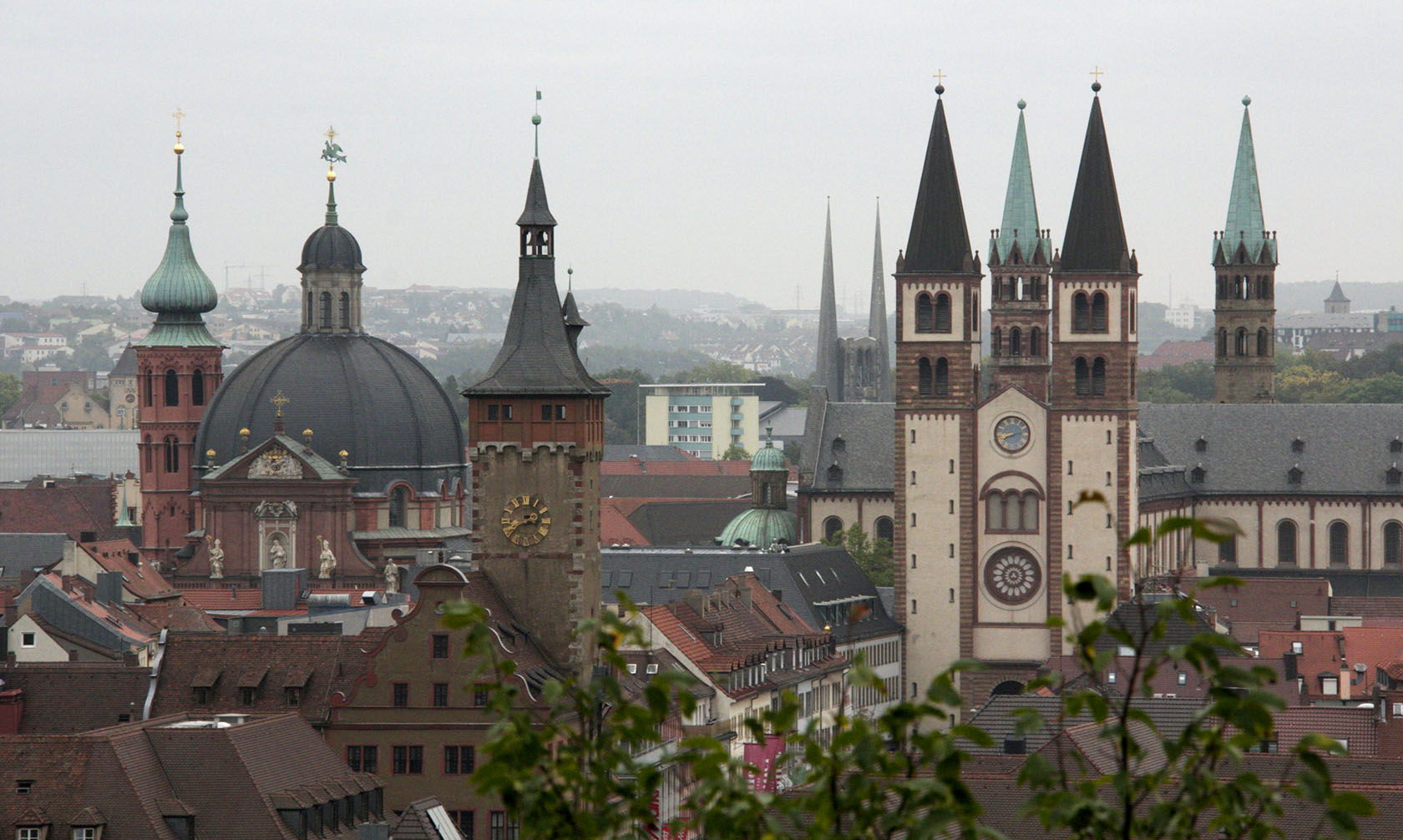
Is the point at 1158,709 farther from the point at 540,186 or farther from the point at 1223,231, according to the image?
the point at 1223,231

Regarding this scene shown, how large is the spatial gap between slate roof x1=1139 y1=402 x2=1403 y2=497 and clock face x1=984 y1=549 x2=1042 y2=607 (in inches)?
767

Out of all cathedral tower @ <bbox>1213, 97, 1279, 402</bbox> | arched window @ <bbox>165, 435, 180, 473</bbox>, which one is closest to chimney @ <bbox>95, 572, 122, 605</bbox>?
arched window @ <bbox>165, 435, 180, 473</bbox>

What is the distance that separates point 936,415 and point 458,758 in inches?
2290

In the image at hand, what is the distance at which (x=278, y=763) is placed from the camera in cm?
6212

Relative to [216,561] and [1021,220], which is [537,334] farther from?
[1021,220]

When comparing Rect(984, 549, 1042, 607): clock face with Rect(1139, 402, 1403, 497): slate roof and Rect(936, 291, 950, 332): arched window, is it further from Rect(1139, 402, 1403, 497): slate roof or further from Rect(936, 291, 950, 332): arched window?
Rect(1139, 402, 1403, 497): slate roof

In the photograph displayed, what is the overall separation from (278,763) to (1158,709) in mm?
22299

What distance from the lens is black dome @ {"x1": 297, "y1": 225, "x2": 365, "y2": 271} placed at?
127 m

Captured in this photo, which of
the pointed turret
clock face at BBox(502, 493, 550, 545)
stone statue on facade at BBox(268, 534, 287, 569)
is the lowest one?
stone statue on facade at BBox(268, 534, 287, 569)

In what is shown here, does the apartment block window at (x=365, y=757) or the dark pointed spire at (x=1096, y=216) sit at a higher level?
the dark pointed spire at (x=1096, y=216)

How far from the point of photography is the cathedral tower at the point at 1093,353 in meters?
127

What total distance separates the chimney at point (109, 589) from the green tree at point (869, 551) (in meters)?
37.8

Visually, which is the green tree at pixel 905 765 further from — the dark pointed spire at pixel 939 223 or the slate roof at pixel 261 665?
the dark pointed spire at pixel 939 223

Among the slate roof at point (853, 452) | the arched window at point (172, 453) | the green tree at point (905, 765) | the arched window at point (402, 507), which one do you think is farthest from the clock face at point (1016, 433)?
the green tree at point (905, 765)
